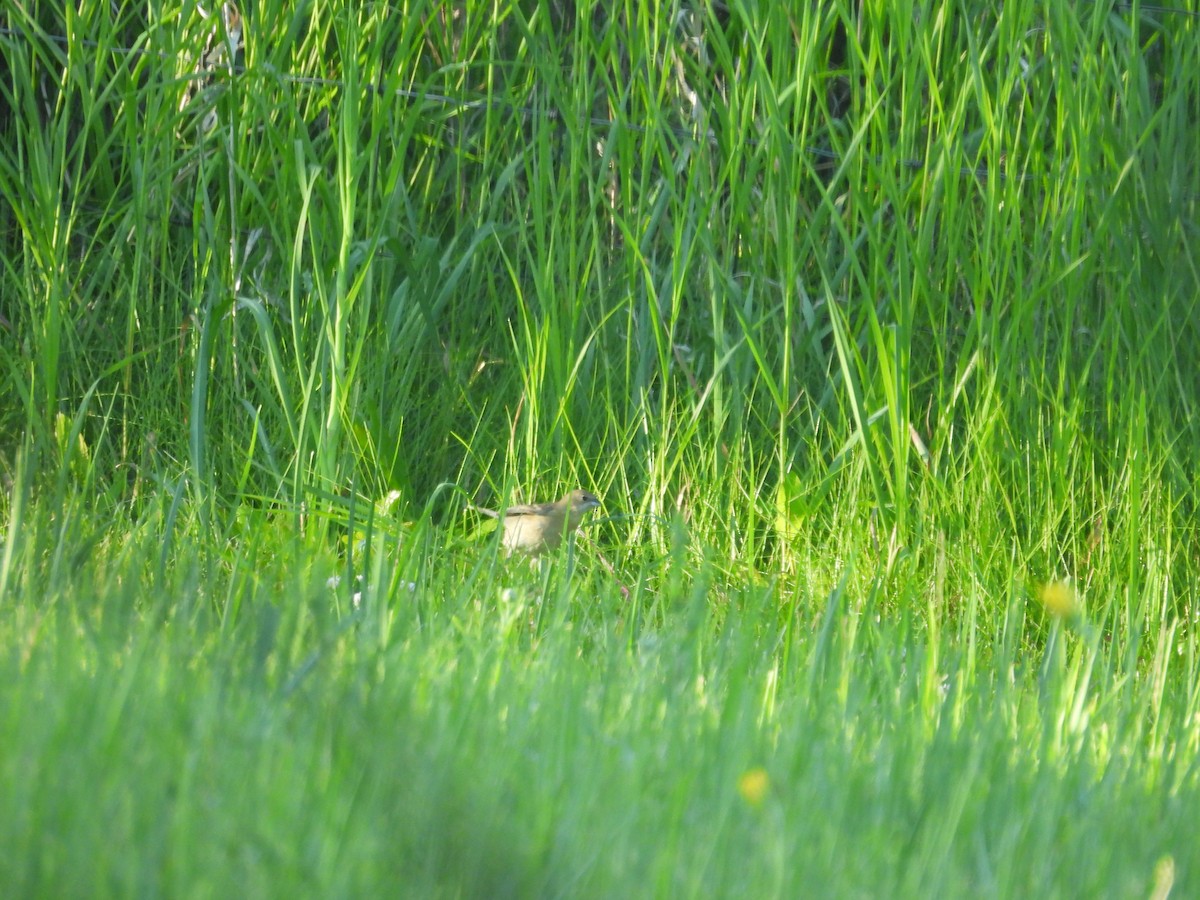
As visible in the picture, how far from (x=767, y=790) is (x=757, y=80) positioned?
193 cm

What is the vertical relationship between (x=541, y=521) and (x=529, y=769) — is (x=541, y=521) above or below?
below

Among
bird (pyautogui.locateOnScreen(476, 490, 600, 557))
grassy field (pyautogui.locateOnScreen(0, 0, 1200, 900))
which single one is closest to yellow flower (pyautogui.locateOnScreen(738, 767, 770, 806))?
grassy field (pyautogui.locateOnScreen(0, 0, 1200, 900))

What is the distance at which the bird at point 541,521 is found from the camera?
2602 mm

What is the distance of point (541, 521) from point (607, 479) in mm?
221

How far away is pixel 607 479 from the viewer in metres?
2.87

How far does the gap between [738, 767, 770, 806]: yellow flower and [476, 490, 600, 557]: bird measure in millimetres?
1371

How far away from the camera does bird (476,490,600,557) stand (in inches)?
102

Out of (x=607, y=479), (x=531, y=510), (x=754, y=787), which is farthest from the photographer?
(x=607, y=479)

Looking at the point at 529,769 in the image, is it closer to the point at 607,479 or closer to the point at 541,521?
the point at 541,521

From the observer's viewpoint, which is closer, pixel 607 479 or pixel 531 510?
pixel 531 510

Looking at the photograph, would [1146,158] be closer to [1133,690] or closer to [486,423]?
[1133,690]

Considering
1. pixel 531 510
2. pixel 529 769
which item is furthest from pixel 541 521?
pixel 529 769

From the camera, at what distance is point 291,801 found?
1.00m

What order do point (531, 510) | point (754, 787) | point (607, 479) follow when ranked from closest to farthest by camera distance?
point (754, 787), point (531, 510), point (607, 479)
